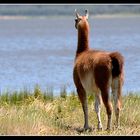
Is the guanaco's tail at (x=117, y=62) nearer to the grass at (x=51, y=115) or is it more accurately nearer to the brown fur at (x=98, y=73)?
the brown fur at (x=98, y=73)

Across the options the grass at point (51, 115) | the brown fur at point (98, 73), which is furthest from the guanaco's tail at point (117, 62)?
the grass at point (51, 115)

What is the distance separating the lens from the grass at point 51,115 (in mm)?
11383

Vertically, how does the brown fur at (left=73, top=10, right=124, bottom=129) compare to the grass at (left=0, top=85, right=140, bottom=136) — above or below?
above

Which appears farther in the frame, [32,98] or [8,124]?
[32,98]

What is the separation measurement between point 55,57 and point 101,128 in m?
20.2

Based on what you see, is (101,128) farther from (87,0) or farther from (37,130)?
(87,0)

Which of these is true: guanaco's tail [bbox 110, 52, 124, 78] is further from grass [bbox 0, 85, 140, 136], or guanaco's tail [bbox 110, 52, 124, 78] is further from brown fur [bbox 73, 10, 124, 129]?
grass [bbox 0, 85, 140, 136]

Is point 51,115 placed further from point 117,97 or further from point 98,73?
point 98,73

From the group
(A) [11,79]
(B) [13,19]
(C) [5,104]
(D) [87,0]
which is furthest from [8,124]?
(B) [13,19]

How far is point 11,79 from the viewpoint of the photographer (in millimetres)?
22859

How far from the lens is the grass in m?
11.4

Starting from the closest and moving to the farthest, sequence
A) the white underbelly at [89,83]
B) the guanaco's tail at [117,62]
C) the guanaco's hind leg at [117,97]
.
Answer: the guanaco's tail at [117,62]
the white underbelly at [89,83]
the guanaco's hind leg at [117,97]

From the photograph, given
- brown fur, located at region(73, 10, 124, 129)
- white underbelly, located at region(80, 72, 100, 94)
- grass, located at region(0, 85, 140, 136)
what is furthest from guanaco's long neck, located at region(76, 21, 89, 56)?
grass, located at region(0, 85, 140, 136)
